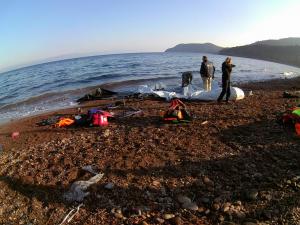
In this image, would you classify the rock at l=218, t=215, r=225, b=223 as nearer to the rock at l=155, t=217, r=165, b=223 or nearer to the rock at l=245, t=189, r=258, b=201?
the rock at l=245, t=189, r=258, b=201

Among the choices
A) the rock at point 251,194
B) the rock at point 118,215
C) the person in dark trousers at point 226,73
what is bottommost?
the rock at point 118,215

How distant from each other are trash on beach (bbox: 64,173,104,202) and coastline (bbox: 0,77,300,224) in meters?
0.13

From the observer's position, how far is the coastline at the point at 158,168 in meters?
5.08

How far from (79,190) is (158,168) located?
1850 millimetres

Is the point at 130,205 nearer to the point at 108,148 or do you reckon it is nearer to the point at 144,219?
the point at 144,219

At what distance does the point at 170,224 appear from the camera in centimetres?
468

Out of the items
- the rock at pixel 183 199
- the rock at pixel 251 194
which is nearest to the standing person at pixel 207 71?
the rock at pixel 251 194

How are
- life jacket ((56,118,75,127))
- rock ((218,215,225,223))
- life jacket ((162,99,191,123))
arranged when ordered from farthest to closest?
life jacket ((56,118,75,127)) < life jacket ((162,99,191,123)) < rock ((218,215,225,223))

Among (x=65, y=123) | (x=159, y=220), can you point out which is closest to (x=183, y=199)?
(x=159, y=220)

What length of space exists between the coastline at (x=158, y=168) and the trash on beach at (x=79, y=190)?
13cm

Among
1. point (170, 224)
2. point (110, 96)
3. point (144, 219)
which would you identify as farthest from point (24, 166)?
point (110, 96)

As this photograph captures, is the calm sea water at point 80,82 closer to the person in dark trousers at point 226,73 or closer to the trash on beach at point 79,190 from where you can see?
the person in dark trousers at point 226,73

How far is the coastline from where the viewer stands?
16.7ft

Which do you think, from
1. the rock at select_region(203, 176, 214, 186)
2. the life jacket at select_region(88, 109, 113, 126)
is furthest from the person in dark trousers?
the rock at select_region(203, 176, 214, 186)
